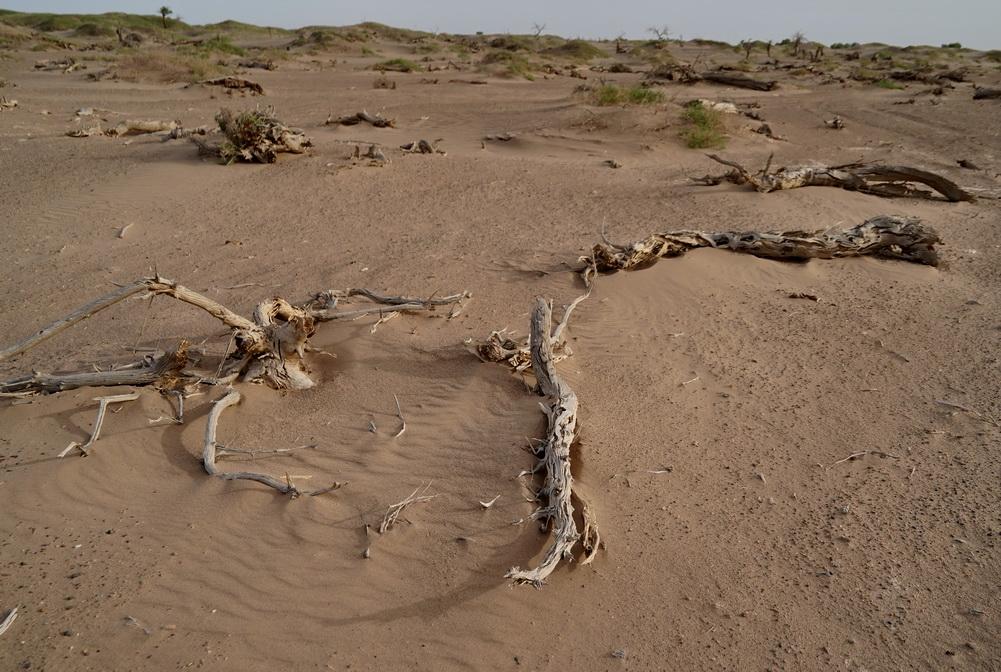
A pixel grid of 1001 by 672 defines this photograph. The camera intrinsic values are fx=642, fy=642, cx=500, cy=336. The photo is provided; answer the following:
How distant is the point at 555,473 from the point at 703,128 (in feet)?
31.0

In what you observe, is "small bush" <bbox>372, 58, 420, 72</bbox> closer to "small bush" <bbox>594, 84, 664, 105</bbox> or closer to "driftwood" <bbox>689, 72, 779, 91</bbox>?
"driftwood" <bbox>689, 72, 779, 91</bbox>

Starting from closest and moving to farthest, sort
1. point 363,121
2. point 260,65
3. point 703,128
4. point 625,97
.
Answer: point 703,128 → point 363,121 → point 625,97 → point 260,65

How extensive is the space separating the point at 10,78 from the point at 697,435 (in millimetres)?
21771

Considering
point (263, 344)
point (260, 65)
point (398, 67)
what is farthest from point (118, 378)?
point (260, 65)

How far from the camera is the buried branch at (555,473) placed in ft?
8.86

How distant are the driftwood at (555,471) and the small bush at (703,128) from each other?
806 centimetres

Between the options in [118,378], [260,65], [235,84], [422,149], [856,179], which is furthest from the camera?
[260,65]

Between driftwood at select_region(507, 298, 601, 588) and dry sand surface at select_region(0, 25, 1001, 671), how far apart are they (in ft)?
0.39

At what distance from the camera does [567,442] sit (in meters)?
3.32

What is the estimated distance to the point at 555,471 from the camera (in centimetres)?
312

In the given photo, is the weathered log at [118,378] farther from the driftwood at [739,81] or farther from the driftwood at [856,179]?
the driftwood at [739,81]

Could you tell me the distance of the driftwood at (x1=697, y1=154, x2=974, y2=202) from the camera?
7777 mm

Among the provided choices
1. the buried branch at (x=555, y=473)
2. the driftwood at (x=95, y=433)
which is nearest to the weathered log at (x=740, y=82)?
the buried branch at (x=555, y=473)

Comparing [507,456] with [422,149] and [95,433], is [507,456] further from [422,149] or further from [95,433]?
[422,149]
